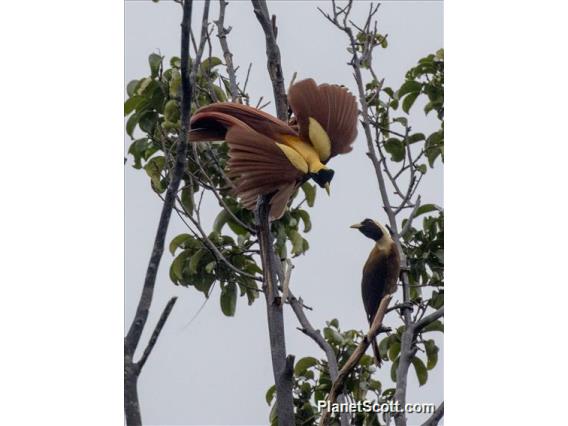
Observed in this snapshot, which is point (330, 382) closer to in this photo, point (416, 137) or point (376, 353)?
point (376, 353)

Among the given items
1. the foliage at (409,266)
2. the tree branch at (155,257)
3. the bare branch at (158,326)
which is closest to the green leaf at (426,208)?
the foliage at (409,266)

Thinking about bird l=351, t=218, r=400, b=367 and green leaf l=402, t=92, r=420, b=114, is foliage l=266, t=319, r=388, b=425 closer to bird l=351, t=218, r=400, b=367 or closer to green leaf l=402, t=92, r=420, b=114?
bird l=351, t=218, r=400, b=367

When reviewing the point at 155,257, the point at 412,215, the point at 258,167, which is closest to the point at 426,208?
the point at 412,215

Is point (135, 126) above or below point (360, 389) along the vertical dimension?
above

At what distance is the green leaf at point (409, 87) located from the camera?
9.05ft

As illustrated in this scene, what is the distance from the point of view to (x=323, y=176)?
214cm

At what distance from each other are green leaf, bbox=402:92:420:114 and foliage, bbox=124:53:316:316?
476mm

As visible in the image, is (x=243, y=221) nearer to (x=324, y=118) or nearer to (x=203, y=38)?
(x=324, y=118)

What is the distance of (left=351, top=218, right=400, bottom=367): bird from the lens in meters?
2.40

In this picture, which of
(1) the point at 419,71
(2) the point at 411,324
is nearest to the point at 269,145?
(2) the point at 411,324

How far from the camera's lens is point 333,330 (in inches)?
97.1

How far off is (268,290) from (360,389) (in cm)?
53

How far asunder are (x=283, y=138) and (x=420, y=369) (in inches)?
30.5

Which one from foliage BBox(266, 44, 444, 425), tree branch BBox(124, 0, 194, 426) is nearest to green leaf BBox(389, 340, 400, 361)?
foliage BBox(266, 44, 444, 425)
